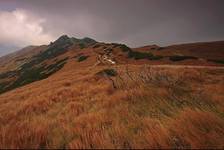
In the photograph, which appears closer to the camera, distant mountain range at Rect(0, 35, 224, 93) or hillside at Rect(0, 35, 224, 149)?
hillside at Rect(0, 35, 224, 149)

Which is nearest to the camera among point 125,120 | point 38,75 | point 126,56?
point 125,120

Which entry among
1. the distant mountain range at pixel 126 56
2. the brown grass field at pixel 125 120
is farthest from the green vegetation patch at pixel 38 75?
the brown grass field at pixel 125 120

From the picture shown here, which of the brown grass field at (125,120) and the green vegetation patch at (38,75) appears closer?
the brown grass field at (125,120)

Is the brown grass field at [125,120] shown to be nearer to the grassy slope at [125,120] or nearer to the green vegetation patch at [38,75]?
the grassy slope at [125,120]

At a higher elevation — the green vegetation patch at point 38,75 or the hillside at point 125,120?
the hillside at point 125,120

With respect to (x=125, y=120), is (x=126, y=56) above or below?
above

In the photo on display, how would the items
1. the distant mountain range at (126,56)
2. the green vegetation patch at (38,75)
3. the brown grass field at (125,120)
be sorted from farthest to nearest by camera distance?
the green vegetation patch at (38,75)
the distant mountain range at (126,56)
the brown grass field at (125,120)

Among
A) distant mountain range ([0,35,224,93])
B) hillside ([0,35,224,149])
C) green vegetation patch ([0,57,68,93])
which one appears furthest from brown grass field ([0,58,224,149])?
green vegetation patch ([0,57,68,93])

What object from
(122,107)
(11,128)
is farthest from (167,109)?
(11,128)

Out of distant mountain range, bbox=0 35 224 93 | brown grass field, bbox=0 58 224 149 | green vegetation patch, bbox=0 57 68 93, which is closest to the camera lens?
brown grass field, bbox=0 58 224 149

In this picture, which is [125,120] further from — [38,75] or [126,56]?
[38,75]

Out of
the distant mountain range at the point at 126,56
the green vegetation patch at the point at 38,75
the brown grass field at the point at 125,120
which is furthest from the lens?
the green vegetation patch at the point at 38,75

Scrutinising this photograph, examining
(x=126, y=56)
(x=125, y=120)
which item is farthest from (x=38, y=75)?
(x=125, y=120)

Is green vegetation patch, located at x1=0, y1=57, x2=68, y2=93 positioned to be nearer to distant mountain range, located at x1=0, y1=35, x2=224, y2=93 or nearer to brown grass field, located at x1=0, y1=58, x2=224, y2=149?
distant mountain range, located at x1=0, y1=35, x2=224, y2=93
